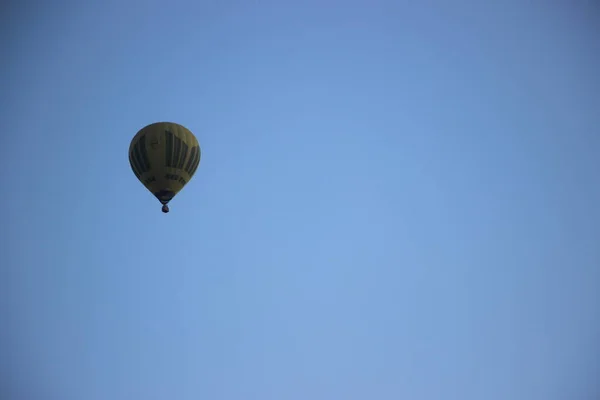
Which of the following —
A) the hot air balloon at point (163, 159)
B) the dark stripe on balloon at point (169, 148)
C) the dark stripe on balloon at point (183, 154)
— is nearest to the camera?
the hot air balloon at point (163, 159)

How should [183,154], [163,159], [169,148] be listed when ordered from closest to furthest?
[163,159]
[169,148]
[183,154]

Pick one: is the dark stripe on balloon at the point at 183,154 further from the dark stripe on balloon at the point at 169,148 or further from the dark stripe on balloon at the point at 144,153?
the dark stripe on balloon at the point at 144,153

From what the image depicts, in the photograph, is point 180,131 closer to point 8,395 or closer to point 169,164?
point 169,164

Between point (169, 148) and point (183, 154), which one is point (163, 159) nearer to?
point (169, 148)

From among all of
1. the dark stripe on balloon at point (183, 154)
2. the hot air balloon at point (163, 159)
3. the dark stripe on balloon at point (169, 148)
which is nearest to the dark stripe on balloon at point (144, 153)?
the hot air balloon at point (163, 159)

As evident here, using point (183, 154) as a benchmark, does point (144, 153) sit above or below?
below

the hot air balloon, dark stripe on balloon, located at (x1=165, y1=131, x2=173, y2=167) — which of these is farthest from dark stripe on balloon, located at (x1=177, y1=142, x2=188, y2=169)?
dark stripe on balloon, located at (x1=165, y1=131, x2=173, y2=167)

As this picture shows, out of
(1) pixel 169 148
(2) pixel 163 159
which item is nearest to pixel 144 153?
(2) pixel 163 159

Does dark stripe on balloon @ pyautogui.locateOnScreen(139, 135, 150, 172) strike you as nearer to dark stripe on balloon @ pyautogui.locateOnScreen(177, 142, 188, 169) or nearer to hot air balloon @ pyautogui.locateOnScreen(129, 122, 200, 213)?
hot air balloon @ pyautogui.locateOnScreen(129, 122, 200, 213)
